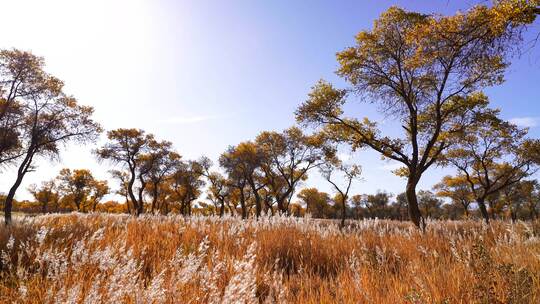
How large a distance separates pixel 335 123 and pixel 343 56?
3.72 meters

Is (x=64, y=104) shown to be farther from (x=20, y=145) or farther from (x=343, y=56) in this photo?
(x=343, y=56)

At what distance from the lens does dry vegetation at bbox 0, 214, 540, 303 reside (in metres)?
2.34

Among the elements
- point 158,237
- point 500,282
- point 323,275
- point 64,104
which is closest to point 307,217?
point 323,275

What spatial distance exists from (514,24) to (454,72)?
7.27 meters

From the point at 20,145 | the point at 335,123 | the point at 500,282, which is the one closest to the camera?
the point at 500,282

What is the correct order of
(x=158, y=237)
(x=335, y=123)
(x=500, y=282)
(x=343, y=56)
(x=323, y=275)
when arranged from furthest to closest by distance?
1. (x=335, y=123)
2. (x=343, y=56)
3. (x=158, y=237)
4. (x=323, y=275)
5. (x=500, y=282)

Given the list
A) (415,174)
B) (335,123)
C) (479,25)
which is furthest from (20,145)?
(479,25)

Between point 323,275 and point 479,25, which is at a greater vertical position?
point 479,25

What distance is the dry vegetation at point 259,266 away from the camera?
2.34 metres

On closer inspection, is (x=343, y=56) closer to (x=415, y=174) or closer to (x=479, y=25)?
(x=415, y=174)

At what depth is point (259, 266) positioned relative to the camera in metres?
4.09

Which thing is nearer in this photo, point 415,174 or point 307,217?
point 307,217

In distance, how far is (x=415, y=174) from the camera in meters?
16.2

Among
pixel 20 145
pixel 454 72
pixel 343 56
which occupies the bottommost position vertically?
pixel 20 145
